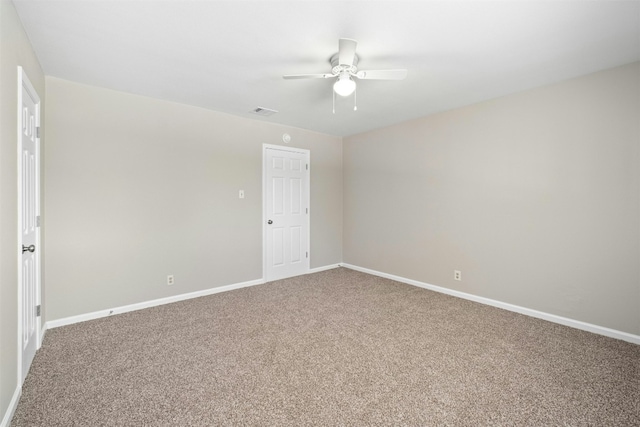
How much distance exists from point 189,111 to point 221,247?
183 centimetres

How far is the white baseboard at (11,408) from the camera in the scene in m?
1.60

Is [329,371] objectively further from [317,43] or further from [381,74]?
[317,43]

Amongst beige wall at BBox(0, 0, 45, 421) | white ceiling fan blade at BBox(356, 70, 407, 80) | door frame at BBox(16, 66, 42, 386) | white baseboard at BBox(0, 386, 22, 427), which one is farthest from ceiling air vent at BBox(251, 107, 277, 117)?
white baseboard at BBox(0, 386, 22, 427)

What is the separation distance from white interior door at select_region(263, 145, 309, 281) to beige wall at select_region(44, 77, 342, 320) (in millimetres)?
185

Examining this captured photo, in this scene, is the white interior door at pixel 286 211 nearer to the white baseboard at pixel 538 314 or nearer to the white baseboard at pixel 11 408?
the white baseboard at pixel 538 314

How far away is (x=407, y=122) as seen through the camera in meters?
4.43

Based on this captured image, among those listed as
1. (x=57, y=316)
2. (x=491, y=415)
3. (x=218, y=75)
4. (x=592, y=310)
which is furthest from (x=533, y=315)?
(x=57, y=316)

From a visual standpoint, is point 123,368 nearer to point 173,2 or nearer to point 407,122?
point 173,2

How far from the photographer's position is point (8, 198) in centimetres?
174

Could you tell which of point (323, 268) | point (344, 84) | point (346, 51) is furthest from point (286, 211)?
point (346, 51)

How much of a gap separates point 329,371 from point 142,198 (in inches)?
111

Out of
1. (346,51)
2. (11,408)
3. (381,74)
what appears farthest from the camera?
(381,74)

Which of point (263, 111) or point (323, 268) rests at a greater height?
point (263, 111)

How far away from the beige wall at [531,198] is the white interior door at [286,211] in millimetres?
1383
